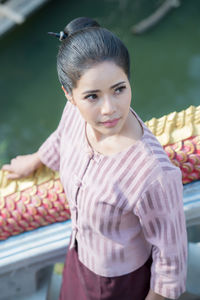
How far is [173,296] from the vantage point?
871mm

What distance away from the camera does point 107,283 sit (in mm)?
965

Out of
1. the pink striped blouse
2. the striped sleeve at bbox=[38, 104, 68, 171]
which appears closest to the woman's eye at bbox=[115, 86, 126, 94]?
the pink striped blouse

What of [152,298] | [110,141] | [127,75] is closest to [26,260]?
[152,298]

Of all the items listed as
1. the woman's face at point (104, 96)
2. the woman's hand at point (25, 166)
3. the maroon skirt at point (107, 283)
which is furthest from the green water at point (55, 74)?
the woman's face at point (104, 96)

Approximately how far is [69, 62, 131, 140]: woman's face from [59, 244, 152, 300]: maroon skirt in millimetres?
388

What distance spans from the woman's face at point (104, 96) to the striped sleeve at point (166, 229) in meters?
0.14

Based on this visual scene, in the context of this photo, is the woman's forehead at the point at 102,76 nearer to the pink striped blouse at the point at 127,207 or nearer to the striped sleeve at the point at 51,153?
the pink striped blouse at the point at 127,207

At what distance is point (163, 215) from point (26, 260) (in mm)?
549

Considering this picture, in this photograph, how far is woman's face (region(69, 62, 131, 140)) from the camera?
70 cm

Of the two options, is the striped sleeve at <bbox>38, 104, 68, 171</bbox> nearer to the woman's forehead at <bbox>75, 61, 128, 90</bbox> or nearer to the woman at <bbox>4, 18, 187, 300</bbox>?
the woman at <bbox>4, 18, 187, 300</bbox>

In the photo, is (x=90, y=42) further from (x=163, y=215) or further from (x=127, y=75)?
(x=163, y=215)

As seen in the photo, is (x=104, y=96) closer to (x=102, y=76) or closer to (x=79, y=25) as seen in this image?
(x=102, y=76)

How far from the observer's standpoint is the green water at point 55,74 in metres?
2.85

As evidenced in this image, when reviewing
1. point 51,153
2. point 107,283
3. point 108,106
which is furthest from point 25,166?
point 108,106
